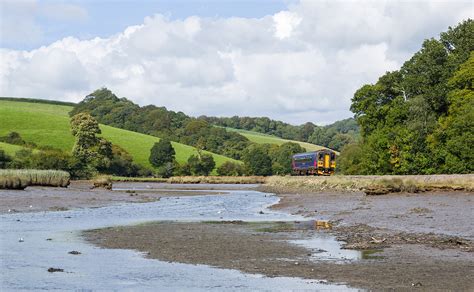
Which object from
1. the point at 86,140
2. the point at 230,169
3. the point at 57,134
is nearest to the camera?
the point at 86,140

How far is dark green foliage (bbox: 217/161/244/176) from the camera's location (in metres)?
160

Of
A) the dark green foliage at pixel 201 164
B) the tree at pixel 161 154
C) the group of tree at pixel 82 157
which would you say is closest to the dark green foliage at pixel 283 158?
the dark green foliage at pixel 201 164

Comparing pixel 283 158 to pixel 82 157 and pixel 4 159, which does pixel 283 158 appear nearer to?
pixel 82 157

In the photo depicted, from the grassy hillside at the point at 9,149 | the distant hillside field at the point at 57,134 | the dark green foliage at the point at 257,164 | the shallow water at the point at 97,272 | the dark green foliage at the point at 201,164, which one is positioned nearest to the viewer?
the shallow water at the point at 97,272

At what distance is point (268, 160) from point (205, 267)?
483ft

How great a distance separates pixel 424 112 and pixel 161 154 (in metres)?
85.4

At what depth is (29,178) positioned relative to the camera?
6575 cm

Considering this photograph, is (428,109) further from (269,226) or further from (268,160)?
(268,160)

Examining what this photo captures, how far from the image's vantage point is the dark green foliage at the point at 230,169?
160250mm

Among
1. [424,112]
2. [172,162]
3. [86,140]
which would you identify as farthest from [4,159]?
[424,112]

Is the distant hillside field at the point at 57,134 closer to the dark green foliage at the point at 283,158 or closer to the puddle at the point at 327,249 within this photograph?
the dark green foliage at the point at 283,158

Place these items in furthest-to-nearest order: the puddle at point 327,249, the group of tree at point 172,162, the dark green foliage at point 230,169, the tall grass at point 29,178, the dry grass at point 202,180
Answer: the dark green foliage at point 230,169, the group of tree at point 172,162, the dry grass at point 202,180, the tall grass at point 29,178, the puddle at point 327,249

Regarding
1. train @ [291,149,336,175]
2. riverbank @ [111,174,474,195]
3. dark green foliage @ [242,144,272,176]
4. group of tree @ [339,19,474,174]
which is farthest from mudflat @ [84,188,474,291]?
dark green foliage @ [242,144,272,176]

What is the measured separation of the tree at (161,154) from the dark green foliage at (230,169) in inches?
477
